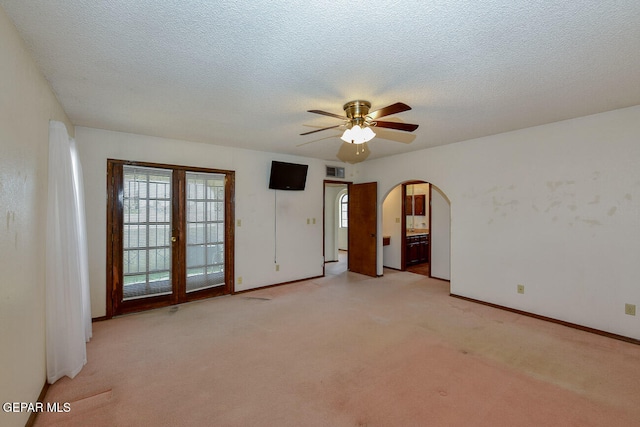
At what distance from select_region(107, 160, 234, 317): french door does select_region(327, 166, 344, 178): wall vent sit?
2.06 meters

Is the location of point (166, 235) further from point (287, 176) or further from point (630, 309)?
point (630, 309)

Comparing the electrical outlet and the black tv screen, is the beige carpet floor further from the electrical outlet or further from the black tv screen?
the black tv screen

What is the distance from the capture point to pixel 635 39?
5.92 ft

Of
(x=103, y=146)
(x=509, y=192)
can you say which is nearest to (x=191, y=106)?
(x=103, y=146)

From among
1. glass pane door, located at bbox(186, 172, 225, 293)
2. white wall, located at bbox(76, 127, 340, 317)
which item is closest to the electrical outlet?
white wall, located at bbox(76, 127, 340, 317)

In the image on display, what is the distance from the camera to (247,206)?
486cm

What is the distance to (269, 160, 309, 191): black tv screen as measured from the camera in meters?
5.00

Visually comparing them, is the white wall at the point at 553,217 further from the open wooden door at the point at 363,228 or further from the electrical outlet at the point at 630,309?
the open wooden door at the point at 363,228

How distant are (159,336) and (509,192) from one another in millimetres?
4758

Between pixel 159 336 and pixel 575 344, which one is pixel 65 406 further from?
pixel 575 344

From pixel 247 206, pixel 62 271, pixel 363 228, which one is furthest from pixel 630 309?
pixel 62 271

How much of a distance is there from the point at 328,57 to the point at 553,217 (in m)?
3.44

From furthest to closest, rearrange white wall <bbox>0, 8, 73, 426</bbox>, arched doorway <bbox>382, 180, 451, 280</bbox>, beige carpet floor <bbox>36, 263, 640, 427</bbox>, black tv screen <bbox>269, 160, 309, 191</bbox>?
arched doorway <bbox>382, 180, 451, 280</bbox> < black tv screen <bbox>269, 160, 309, 191</bbox> < beige carpet floor <bbox>36, 263, 640, 427</bbox> < white wall <bbox>0, 8, 73, 426</bbox>

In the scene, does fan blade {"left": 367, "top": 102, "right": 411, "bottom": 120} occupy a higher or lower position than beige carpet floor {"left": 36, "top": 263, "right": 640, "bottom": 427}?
higher
